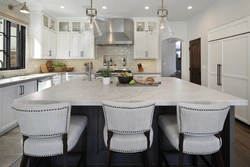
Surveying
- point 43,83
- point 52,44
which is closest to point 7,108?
point 43,83

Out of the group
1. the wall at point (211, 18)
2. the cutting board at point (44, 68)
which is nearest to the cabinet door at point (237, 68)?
the wall at point (211, 18)

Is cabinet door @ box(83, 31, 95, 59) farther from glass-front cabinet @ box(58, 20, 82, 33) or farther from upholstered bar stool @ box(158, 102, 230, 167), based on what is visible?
upholstered bar stool @ box(158, 102, 230, 167)

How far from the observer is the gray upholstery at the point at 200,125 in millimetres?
1351

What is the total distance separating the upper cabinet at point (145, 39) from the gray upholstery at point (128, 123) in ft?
15.5

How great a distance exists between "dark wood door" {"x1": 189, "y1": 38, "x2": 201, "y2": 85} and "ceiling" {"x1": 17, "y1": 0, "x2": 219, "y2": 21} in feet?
3.03

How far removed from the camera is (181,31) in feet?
20.9

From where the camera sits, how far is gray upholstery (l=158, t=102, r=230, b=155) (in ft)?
4.43

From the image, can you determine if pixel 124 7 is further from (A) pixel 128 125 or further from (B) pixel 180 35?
(A) pixel 128 125

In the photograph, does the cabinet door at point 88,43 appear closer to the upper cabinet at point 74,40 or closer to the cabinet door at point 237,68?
the upper cabinet at point 74,40

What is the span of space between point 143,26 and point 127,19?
64 cm

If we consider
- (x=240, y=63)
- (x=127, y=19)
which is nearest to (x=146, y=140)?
(x=240, y=63)

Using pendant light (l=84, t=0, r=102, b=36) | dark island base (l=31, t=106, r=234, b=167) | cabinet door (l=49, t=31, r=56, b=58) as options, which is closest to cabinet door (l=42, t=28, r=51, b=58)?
cabinet door (l=49, t=31, r=56, b=58)

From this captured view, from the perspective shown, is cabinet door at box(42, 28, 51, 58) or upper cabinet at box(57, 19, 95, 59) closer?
cabinet door at box(42, 28, 51, 58)

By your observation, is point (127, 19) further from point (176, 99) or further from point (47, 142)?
point (47, 142)
